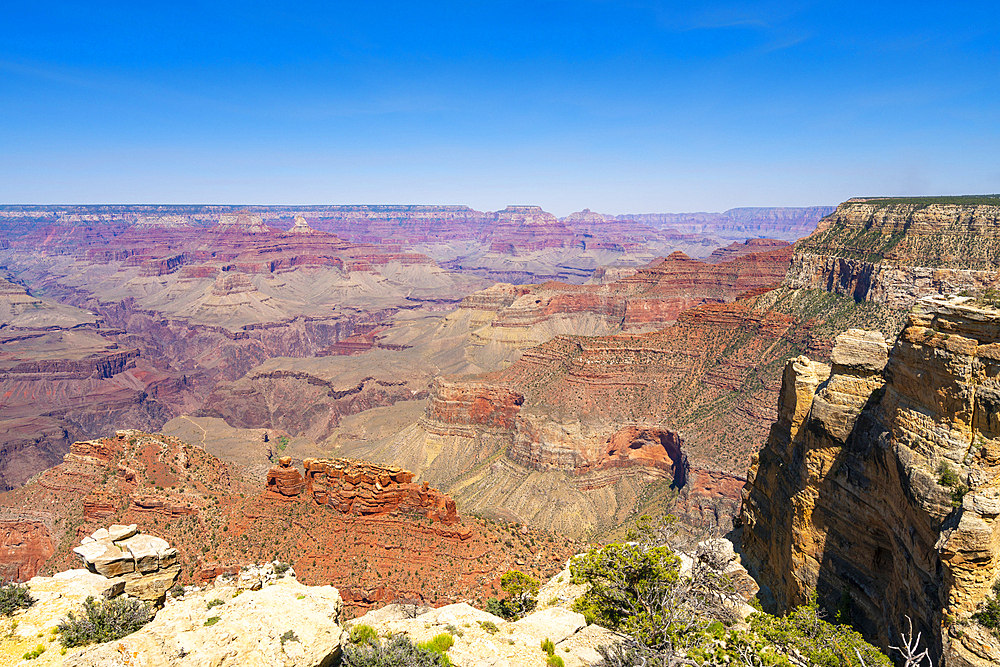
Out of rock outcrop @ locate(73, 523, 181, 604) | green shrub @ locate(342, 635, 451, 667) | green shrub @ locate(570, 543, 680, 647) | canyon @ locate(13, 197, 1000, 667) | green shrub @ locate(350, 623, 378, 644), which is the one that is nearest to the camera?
canyon @ locate(13, 197, 1000, 667)

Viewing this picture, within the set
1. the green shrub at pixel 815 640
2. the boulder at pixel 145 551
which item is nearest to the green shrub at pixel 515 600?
the green shrub at pixel 815 640

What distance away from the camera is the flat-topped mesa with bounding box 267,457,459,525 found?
136 ft

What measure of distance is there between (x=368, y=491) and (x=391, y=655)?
76.5ft

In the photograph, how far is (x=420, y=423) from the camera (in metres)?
111

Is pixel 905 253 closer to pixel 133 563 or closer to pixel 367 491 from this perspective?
pixel 367 491

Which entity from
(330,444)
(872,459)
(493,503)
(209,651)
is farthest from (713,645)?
(330,444)

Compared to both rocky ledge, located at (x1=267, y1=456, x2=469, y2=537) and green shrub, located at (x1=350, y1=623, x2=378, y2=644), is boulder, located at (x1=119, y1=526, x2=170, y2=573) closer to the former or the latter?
green shrub, located at (x1=350, y1=623, x2=378, y2=644)

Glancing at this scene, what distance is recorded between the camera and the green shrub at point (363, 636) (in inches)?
814

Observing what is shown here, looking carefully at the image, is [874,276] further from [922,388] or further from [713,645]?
[713,645]

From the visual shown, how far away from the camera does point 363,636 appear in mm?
21125

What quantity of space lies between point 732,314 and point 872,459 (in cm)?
8587

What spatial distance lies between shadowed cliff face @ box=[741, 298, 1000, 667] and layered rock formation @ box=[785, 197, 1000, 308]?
2530 inches

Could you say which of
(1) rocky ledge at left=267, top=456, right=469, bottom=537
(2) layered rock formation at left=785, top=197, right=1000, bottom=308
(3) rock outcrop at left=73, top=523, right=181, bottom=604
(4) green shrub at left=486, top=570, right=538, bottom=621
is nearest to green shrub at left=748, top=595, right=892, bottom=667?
(4) green shrub at left=486, top=570, right=538, bottom=621

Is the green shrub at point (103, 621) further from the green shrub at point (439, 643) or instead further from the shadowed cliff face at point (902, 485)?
the shadowed cliff face at point (902, 485)
